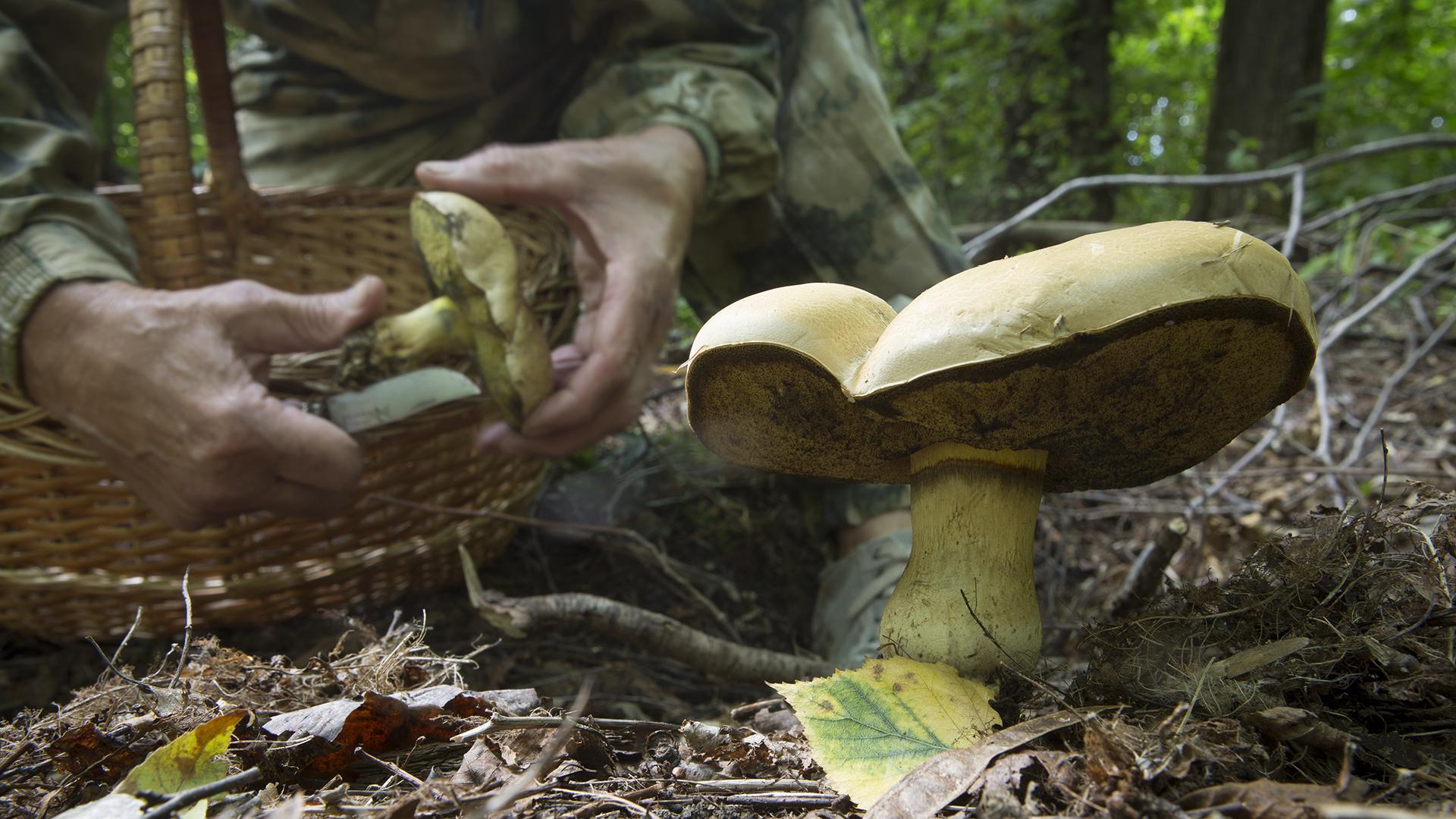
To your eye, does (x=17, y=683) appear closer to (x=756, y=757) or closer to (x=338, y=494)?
(x=338, y=494)

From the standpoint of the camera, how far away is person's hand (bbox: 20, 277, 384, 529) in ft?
4.61

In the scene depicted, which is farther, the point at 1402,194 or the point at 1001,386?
the point at 1402,194

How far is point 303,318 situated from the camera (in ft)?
4.92

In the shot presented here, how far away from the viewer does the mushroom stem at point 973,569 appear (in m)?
0.89

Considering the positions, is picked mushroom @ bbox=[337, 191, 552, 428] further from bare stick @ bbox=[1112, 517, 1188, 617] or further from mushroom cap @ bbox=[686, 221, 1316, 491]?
bare stick @ bbox=[1112, 517, 1188, 617]

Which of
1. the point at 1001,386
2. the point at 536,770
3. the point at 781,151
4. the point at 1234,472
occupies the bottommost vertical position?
the point at 1234,472

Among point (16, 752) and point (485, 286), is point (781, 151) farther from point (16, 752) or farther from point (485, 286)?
point (16, 752)

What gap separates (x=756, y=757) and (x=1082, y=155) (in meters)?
6.54

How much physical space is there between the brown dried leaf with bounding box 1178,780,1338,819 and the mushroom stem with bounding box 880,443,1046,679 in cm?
26

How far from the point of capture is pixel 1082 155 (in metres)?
6.37

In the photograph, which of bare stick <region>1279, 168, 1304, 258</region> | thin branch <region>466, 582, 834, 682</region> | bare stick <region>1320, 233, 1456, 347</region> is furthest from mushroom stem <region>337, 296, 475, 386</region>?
bare stick <region>1279, 168, 1304, 258</region>

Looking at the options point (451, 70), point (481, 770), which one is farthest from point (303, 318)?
point (451, 70)

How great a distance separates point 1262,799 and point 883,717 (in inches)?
12.1

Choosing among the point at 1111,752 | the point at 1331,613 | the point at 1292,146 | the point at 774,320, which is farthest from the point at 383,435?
the point at 1292,146
